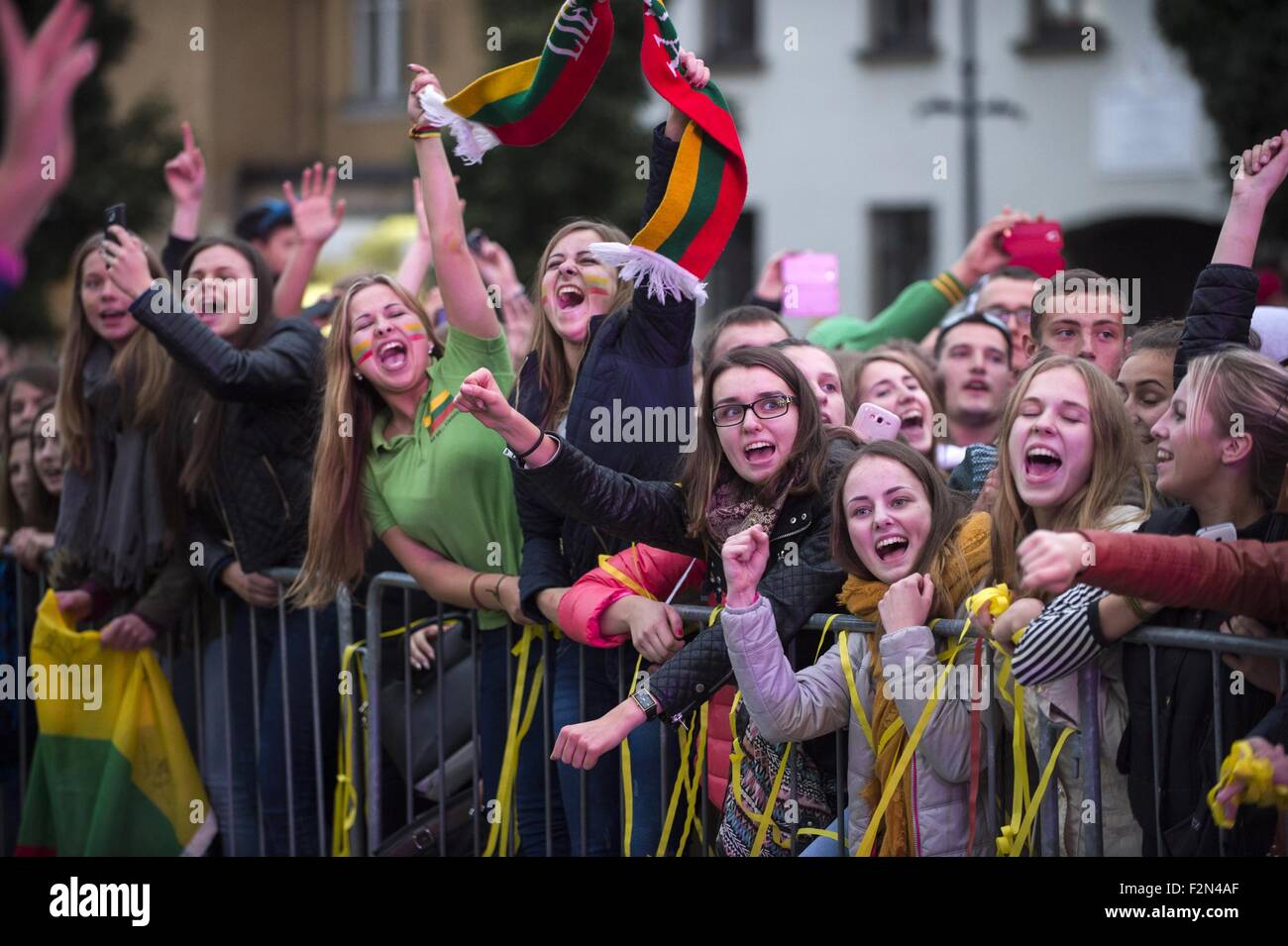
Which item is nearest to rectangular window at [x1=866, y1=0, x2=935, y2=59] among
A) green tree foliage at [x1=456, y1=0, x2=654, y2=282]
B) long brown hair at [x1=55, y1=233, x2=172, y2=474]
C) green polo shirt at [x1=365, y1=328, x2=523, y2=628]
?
green tree foliage at [x1=456, y1=0, x2=654, y2=282]

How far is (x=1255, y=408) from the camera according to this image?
3.66 m

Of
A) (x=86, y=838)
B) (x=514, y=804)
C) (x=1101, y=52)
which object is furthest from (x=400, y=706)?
(x=1101, y=52)

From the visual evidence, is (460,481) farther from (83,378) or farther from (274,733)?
(83,378)

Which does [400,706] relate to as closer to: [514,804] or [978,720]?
[514,804]

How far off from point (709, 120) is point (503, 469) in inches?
43.6

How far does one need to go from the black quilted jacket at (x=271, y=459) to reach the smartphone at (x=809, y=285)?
164 centimetres

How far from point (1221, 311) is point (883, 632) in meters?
1.05

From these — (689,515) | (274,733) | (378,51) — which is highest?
(378,51)

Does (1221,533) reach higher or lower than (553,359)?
lower

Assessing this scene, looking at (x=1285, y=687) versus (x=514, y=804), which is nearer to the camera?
(x=1285, y=687)

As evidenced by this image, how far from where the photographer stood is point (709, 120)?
451 cm

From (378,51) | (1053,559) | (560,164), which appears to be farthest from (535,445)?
(378,51)

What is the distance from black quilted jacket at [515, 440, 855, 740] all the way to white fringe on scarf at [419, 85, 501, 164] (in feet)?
3.16

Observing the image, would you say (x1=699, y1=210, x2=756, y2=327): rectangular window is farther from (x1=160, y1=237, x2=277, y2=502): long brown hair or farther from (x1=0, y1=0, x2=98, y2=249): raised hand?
(x1=0, y1=0, x2=98, y2=249): raised hand
